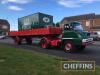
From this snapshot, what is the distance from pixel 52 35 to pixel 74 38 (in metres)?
→ 3.42

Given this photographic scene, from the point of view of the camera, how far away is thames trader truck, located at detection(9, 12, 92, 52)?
58.7ft

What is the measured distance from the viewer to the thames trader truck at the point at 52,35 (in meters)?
17.9

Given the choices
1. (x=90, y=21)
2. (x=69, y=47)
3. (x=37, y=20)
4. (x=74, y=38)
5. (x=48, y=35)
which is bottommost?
(x=69, y=47)

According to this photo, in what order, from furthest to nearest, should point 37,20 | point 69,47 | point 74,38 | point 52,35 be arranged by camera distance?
1. point 37,20
2. point 52,35
3. point 69,47
4. point 74,38

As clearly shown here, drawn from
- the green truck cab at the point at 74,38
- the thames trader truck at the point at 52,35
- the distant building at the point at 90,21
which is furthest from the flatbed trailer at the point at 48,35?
the distant building at the point at 90,21

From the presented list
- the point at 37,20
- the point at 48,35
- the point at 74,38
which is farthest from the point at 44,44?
the point at 37,20

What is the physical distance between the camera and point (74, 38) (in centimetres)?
1788

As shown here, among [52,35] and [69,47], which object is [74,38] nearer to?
[69,47]

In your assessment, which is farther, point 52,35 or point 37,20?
point 37,20

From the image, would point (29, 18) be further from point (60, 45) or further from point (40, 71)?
point (40, 71)

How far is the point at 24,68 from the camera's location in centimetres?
979

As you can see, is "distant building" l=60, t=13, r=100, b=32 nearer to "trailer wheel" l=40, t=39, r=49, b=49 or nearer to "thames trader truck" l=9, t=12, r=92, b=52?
"thames trader truck" l=9, t=12, r=92, b=52

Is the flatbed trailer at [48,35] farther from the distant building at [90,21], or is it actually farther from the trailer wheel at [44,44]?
the distant building at [90,21]

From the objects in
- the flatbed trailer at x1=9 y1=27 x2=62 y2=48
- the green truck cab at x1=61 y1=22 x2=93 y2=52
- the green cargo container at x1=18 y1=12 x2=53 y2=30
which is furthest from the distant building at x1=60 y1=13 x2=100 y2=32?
the green truck cab at x1=61 y1=22 x2=93 y2=52
